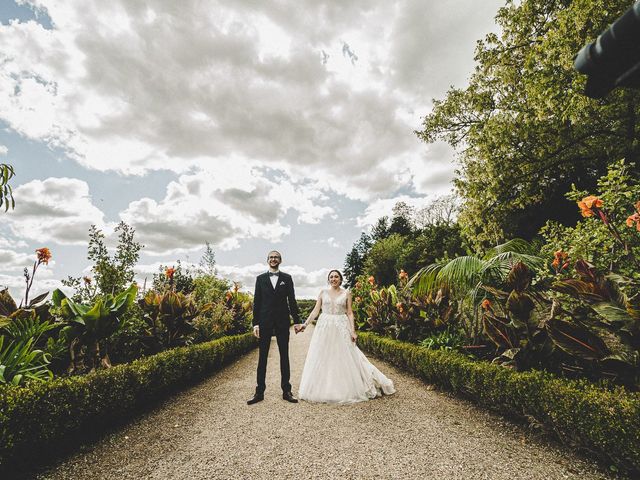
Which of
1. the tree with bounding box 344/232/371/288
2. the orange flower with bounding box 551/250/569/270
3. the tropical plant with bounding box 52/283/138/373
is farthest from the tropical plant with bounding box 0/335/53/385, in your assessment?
the tree with bounding box 344/232/371/288

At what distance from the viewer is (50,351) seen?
402 centimetres

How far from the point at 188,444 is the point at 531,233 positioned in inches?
732

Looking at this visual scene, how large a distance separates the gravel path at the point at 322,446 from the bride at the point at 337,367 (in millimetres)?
248

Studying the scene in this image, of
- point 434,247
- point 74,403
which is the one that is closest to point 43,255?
point 74,403

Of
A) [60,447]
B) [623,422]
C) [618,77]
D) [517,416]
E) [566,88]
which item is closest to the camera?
→ [618,77]

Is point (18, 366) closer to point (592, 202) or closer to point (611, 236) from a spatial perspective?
point (592, 202)

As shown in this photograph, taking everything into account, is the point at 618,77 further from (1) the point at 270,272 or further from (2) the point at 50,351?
(2) the point at 50,351

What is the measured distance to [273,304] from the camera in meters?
5.02

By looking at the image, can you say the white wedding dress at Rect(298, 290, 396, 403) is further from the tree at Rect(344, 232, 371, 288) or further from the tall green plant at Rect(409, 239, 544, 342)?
the tree at Rect(344, 232, 371, 288)

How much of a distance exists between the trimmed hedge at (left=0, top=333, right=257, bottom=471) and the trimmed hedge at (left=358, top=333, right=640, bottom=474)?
165 inches

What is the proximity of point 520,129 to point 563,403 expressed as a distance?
1105 centimetres

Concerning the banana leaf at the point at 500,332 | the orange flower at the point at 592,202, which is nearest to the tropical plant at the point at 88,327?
the banana leaf at the point at 500,332

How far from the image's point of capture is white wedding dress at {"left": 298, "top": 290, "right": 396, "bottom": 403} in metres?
4.95

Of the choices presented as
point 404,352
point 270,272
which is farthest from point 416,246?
A: point 270,272
